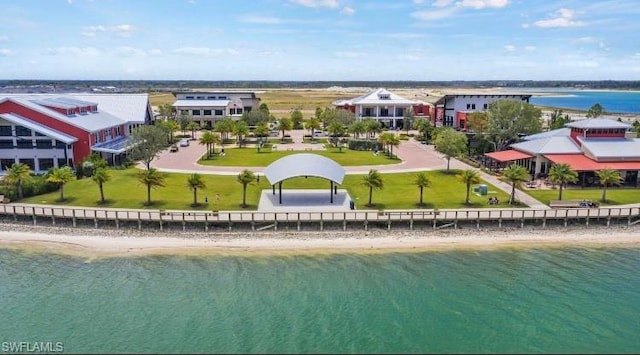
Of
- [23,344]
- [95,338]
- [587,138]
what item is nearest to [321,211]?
[95,338]

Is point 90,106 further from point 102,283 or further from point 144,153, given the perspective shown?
point 102,283

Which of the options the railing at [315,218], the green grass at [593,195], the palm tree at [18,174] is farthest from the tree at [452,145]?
the palm tree at [18,174]

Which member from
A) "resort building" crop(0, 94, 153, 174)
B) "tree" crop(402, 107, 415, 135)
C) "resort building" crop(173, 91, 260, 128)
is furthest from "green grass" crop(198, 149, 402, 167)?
"resort building" crop(173, 91, 260, 128)

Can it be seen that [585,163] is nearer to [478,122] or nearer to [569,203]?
[569,203]

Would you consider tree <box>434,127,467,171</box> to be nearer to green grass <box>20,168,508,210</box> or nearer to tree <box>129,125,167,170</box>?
Result: green grass <box>20,168,508,210</box>

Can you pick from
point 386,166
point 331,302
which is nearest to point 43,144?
point 386,166

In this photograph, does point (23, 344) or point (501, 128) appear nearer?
point (23, 344)
